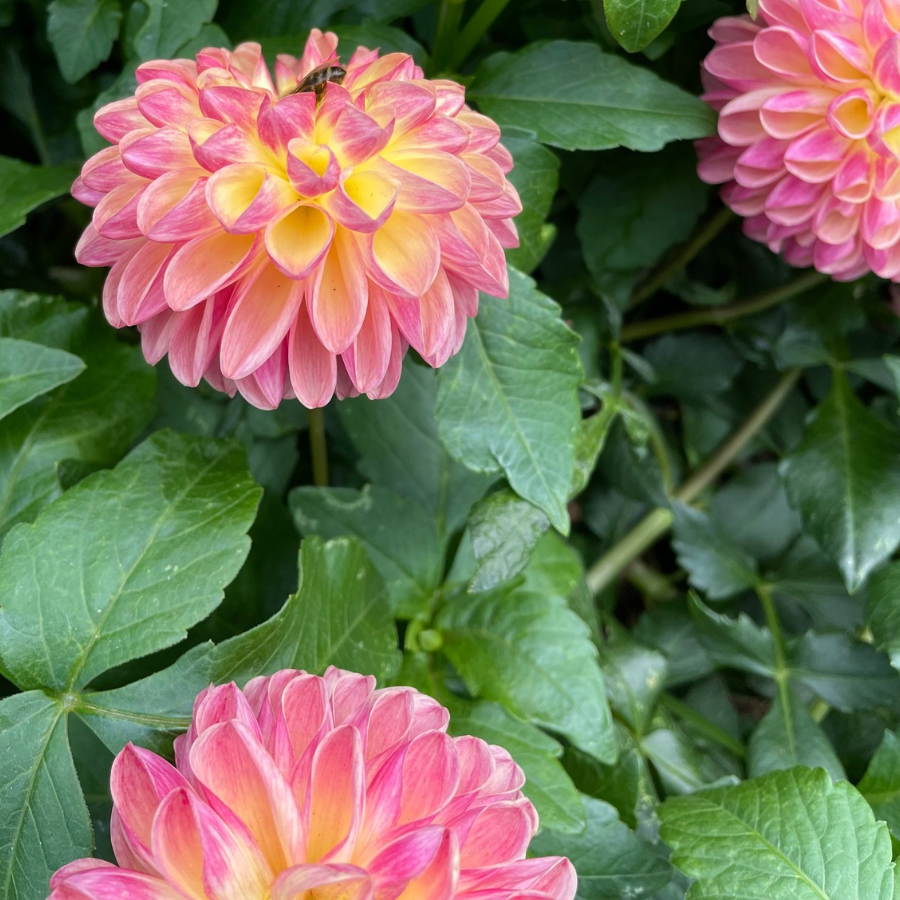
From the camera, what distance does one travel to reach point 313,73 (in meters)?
0.51

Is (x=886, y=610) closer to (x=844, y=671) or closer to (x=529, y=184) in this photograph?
(x=844, y=671)

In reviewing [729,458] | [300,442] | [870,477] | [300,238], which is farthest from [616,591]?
[300,238]

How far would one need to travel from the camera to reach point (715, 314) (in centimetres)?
93

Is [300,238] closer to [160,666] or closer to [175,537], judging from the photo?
[175,537]

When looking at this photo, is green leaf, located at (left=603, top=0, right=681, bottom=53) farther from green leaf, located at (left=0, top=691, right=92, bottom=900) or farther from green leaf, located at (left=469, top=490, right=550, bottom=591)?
green leaf, located at (left=0, top=691, right=92, bottom=900)

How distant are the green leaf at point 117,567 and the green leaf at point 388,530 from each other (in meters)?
0.10

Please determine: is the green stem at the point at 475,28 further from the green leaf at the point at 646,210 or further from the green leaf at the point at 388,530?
the green leaf at the point at 388,530

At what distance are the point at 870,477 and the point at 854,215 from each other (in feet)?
0.91

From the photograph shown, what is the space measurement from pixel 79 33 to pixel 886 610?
79cm

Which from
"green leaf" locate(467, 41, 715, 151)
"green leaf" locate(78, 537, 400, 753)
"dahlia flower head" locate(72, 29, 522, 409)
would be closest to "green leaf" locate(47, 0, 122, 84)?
"dahlia flower head" locate(72, 29, 522, 409)

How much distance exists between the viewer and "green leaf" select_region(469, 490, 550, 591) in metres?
0.62

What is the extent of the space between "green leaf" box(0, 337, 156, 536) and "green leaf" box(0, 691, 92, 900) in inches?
6.4

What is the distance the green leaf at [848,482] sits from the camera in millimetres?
A: 765

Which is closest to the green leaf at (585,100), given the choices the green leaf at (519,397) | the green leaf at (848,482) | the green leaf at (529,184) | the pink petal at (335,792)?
the green leaf at (529,184)
